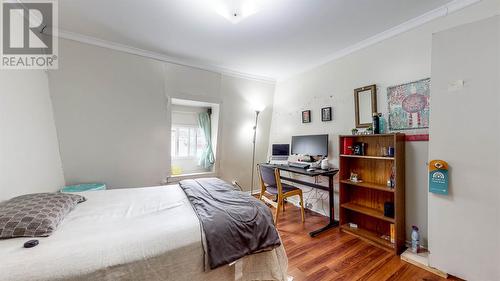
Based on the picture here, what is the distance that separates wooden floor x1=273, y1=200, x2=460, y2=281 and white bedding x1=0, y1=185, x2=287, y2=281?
50 centimetres

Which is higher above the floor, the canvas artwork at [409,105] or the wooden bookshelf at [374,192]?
the canvas artwork at [409,105]

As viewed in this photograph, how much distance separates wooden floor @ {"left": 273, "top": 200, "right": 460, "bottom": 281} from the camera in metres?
1.68

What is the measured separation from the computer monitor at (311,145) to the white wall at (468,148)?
51.1 inches

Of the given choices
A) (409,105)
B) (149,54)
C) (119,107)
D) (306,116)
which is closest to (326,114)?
(306,116)

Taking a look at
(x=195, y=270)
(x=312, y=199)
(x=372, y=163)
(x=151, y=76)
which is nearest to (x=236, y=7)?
(x=151, y=76)

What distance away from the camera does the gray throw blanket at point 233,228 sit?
1212 millimetres

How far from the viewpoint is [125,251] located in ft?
3.38

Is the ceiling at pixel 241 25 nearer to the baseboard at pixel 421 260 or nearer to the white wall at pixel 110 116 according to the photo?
the white wall at pixel 110 116

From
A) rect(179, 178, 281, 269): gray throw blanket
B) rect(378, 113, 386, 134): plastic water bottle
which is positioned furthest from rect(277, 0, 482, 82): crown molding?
rect(179, 178, 281, 269): gray throw blanket

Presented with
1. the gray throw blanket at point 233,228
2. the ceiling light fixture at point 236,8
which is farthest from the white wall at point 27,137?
the ceiling light fixture at point 236,8

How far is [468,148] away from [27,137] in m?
4.06

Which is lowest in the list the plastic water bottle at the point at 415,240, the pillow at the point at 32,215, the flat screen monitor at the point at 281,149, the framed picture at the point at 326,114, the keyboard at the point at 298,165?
the plastic water bottle at the point at 415,240

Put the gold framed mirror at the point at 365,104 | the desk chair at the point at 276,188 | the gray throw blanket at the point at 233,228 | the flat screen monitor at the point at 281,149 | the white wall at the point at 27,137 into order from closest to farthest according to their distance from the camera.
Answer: the gray throw blanket at the point at 233,228
the white wall at the point at 27,137
the gold framed mirror at the point at 365,104
the desk chair at the point at 276,188
the flat screen monitor at the point at 281,149

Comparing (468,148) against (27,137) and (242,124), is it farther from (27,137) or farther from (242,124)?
(27,137)
